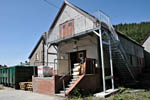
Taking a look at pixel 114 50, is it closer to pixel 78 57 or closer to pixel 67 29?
pixel 78 57

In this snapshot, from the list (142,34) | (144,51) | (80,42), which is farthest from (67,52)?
(142,34)

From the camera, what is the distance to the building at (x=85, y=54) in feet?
27.7

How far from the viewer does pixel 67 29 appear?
11.7 m

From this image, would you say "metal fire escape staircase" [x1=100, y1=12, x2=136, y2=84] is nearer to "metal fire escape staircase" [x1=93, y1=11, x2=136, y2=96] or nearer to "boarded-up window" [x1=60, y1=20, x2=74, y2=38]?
"metal fire escape staircase" [x1=93, y1=11, x2=136, y2=96]

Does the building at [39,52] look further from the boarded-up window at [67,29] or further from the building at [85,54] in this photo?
the boarded-up window at [67,29]

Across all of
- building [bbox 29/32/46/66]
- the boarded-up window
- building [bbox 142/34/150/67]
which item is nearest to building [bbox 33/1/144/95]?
the boarded-up window

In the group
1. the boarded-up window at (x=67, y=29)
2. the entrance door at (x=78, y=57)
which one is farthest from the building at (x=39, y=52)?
the boarded-up window at (x=67, y=29)

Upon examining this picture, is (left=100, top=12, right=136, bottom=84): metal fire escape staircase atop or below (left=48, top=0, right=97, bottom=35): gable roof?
below

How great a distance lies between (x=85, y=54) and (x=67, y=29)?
113 inches

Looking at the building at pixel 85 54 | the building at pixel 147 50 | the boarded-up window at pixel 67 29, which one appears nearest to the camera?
the building at pixel 85 54

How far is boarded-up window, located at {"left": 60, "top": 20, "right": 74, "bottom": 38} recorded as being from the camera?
1132cm

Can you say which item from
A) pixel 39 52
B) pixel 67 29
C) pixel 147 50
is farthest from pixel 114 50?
pixel 147 50

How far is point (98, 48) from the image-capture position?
10703 millimetres

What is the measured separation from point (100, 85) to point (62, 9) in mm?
8053
